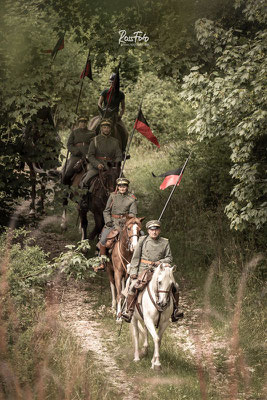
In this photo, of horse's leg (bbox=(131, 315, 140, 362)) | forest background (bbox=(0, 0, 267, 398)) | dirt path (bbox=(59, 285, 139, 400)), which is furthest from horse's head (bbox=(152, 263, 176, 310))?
forest background (bbox=(0, 0, 267, 398))

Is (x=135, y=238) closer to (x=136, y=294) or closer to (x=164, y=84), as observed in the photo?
(x=136, y=294)

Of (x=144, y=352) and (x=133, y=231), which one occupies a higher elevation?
(x=133, y=231)

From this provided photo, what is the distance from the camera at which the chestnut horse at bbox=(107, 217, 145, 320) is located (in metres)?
10.4

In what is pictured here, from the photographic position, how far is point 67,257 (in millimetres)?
8688

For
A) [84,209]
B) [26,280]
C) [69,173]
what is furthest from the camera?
[69,173]

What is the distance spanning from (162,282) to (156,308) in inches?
23.0

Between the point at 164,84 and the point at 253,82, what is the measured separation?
1755 centimetres

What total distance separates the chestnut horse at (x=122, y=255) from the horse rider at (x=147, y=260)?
2.10 feet

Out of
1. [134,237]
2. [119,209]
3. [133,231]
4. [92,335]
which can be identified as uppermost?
[119,209]

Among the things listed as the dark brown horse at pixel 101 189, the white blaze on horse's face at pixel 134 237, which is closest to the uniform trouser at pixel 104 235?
the white blaze on horse's face at pixel 134 237

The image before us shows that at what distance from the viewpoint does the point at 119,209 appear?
12.1 m

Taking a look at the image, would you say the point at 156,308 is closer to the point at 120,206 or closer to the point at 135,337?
the point at 135,337

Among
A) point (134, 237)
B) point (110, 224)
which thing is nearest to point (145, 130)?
point (110, 224)

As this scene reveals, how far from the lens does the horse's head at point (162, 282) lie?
8.48 metres
